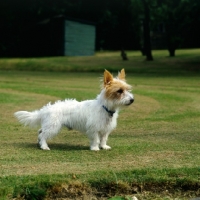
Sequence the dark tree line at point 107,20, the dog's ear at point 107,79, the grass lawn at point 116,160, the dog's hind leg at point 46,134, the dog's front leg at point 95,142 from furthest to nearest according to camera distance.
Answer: the dark tree line at point 107,20
the dog's hind leg at point 46,134
the dog's front leg at point 95,142
the dog's ear at point 107,79
the grass lawn at point 116,160

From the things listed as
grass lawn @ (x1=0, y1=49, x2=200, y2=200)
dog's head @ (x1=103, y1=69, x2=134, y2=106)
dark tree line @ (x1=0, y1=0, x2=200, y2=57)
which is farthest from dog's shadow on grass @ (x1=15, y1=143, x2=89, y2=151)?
dark tree line @ (x1=0, y1=0, x2=200, y2=57)

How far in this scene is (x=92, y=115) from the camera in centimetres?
1044

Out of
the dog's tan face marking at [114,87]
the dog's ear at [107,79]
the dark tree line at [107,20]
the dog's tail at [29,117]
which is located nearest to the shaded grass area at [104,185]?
the dog's tan face marking at [114,87]

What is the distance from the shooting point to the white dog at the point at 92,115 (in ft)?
33.5

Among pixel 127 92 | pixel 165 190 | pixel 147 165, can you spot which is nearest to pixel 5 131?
pixel 127 92

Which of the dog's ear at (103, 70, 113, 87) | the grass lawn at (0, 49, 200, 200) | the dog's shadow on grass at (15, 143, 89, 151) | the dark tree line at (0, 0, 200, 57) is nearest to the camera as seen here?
the grass lawn at (0, 49, 200, 200)

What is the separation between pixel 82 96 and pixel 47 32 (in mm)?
40619

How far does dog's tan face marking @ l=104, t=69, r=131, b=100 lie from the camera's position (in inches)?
397

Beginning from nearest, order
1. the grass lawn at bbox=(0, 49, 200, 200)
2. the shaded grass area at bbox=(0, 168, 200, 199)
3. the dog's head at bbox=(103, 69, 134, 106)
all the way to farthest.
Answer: the shaded grass area at bbox=(0, 168, 200, 199) → the grass lawn at bbox=(0, 49, 200, 200) → the dog's head at bbox=(103, 69, 134, 106)

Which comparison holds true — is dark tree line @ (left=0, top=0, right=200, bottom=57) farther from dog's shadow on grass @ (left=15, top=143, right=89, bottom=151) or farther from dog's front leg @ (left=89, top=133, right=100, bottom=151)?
dog's front leg @ (left=89, top=133, right=100, bottom=151)

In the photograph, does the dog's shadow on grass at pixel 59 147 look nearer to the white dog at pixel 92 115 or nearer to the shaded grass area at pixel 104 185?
the white dog at pixel 92 115

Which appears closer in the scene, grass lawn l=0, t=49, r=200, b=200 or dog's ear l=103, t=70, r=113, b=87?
grass lawn l=0, t=49, r=200, b=200

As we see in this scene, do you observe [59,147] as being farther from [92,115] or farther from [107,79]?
[107,79]

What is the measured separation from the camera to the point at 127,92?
10141 millimetres
